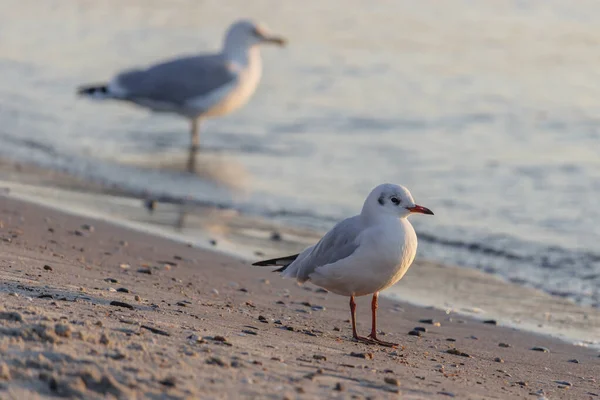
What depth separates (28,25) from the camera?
63.1 feet

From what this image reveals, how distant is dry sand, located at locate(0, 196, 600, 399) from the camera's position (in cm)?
401

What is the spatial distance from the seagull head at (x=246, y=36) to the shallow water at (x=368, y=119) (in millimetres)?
957

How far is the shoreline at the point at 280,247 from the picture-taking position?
7.07 m

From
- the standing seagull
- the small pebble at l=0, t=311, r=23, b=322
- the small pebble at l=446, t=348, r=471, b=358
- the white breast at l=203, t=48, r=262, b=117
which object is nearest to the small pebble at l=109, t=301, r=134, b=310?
the small pebble at l=0, t=311, r=23, b=322

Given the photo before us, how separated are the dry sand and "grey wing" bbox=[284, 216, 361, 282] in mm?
312

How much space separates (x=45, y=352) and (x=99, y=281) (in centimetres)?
208

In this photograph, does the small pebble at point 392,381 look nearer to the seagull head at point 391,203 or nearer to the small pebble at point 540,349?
the seagull head at point 391,203

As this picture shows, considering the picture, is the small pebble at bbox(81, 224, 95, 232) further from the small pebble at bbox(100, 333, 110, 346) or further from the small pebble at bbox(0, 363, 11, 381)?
the small pebble at bbox(0, 363, 11, 381)

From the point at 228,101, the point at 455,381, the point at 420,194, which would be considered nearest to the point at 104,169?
the point at 228,101

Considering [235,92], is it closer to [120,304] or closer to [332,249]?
[332,249]

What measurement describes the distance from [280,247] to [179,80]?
5.52 meters

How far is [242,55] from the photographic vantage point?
14172mm

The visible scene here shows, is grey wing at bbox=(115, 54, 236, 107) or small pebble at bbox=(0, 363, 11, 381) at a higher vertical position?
grey wing at bbox=(115, 54, 236, 107)

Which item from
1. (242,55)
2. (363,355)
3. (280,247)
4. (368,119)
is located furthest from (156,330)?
(242,55)
